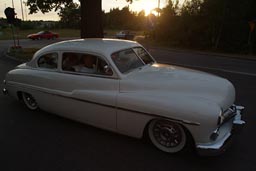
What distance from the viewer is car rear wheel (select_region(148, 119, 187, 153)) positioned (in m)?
3.43

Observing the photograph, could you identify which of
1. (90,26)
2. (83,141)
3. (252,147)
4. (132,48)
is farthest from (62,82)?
(90,26)

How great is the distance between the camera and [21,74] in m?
5.08

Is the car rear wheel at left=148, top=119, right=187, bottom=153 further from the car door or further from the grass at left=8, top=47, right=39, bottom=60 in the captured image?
the grass at left=8, top=47, right=39, bottom=60

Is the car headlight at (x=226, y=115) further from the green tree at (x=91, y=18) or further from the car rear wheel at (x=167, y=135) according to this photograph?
the green tree at (x=91, y=18)

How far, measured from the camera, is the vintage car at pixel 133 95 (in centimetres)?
322

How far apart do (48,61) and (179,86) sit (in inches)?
108

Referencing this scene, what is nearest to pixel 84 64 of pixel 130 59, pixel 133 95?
pixel 130 59

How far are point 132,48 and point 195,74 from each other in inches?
Answer: 51.1

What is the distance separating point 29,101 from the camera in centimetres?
529

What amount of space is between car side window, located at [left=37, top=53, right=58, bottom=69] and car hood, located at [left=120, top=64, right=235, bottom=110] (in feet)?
5.33

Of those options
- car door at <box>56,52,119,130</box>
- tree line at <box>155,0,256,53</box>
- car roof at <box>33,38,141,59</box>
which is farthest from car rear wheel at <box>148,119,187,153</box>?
tree line at <box>155,0,256,53</box>

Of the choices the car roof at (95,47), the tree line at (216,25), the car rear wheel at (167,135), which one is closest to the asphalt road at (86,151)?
the car rear wheel at (167,135)

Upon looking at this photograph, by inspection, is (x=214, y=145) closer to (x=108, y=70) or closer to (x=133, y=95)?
(x=133, y=95)

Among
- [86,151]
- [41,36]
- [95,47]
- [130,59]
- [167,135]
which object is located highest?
[95,47]
